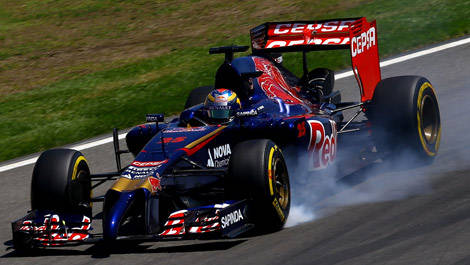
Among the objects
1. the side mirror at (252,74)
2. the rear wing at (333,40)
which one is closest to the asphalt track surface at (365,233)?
the rear wing at (333,40)

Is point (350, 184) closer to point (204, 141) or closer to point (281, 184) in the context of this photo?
point (281, 184)

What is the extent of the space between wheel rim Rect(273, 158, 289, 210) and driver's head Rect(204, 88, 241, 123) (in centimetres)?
117

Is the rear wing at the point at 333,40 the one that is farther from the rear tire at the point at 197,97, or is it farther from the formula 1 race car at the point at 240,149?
the rear tire at the point at 197,97

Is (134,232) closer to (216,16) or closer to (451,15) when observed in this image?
(451,15)

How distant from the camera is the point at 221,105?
8.73 meters

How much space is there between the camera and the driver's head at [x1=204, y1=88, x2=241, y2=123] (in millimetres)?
8734

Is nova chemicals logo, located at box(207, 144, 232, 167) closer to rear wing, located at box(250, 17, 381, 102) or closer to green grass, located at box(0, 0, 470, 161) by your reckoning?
rear wing, located at box(250, 17, 381, 102)

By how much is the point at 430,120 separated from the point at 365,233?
3.15 meters

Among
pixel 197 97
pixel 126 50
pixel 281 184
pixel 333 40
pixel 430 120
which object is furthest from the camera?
pixel 126 50

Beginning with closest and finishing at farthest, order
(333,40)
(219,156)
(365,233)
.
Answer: (365,233), (219,156), (333,40)

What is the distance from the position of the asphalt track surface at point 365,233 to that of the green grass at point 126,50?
14.8 ft

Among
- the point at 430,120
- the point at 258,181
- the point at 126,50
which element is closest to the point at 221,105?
the point at 258,181

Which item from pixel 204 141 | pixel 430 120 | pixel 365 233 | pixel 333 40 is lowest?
pixel 365 233

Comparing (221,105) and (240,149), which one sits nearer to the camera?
(240,149)
